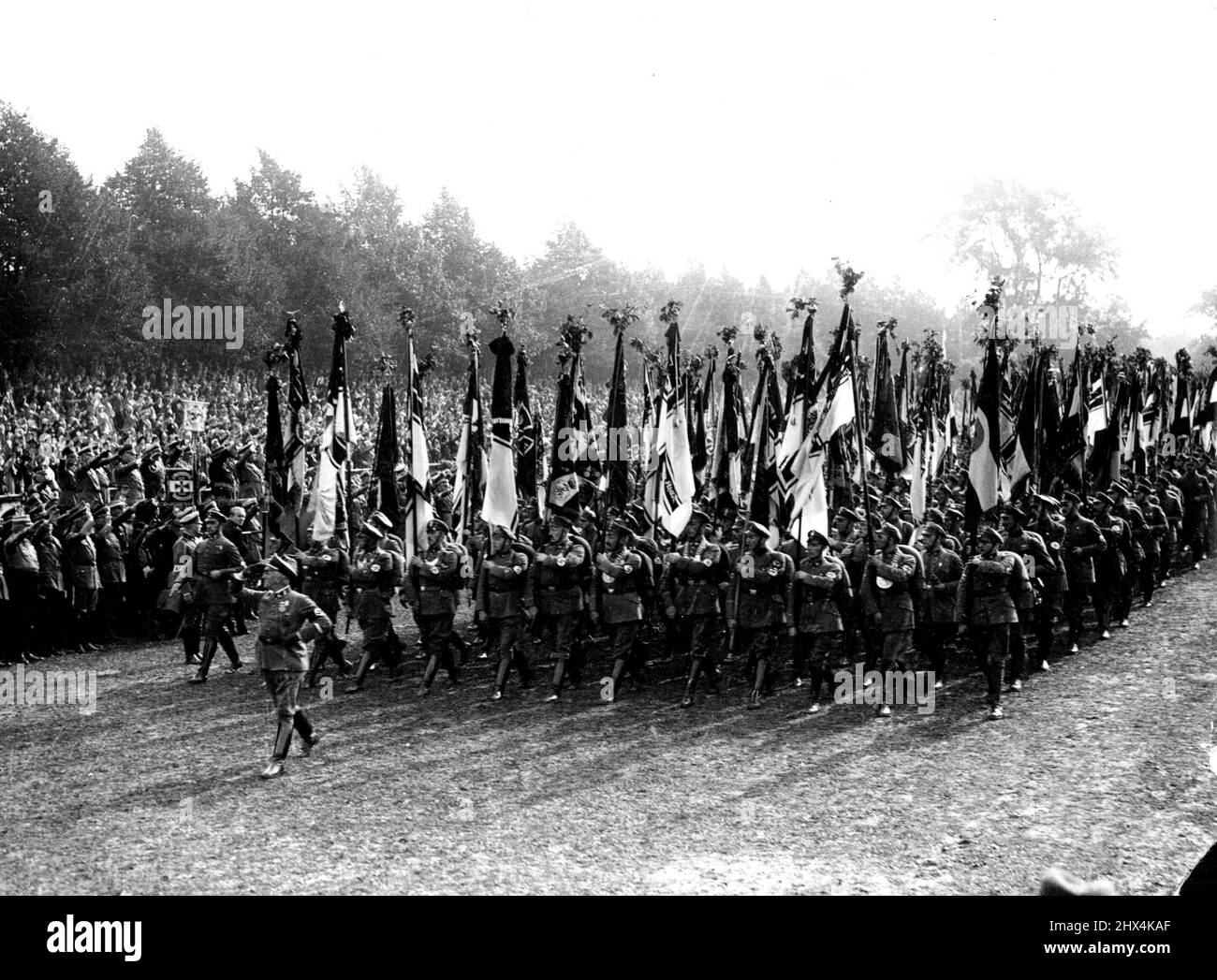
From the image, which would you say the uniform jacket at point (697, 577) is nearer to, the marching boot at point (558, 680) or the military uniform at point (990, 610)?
the marching boot at point (558, 680)

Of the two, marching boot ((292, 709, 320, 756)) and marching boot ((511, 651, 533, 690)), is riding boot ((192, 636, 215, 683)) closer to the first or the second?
marching boot ((292, 709, 320, 756))

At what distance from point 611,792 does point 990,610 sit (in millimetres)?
4804

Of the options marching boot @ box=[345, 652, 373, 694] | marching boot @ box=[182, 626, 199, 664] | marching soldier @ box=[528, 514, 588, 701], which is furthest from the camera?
marching boot @ box=[182, 626, 199, 664]

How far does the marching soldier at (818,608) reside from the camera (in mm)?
11781

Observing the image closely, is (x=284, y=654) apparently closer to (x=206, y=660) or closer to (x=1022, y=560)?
(x=206, y=660)

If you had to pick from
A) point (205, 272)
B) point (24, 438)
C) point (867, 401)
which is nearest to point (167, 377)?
point (205, 272)

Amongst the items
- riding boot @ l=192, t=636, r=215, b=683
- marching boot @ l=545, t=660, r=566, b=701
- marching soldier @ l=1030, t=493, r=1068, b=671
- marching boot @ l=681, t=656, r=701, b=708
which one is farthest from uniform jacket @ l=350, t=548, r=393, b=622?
marching soldier @ l=1030, t=493, r=1068, b=671

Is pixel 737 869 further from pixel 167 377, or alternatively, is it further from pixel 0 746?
pixel 167 377

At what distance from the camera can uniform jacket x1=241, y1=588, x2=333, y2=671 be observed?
9.70 metres

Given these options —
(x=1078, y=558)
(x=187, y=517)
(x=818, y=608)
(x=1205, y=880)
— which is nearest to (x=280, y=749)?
(x=818, y=608)

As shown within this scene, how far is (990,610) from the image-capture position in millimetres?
11445

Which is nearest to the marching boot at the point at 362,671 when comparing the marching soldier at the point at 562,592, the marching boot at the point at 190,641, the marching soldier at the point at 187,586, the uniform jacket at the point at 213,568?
the uniform jacket at the point at 213,568

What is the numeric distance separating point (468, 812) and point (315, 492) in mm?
6230

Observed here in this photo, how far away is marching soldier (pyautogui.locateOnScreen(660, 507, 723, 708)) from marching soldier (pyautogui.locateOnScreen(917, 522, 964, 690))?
7.96 ft
